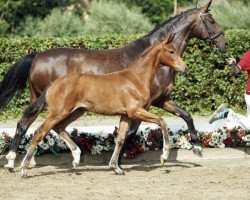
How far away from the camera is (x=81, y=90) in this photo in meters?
9.59

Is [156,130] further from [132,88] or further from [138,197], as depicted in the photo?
[138,197]

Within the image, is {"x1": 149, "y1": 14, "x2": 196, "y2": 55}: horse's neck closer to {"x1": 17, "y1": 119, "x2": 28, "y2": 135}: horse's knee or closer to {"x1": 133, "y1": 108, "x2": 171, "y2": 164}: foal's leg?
{"x1": 133, "y1": 108, "x2": 171, "y2": 164}: foal's leg

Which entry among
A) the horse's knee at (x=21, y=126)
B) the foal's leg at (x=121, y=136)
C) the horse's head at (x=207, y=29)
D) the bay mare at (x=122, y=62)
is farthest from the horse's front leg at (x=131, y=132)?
Answer: the horse's head at (x=207, y=29)

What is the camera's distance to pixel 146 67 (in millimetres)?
9805

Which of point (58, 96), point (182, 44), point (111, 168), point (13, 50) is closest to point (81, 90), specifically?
point (58, 96)

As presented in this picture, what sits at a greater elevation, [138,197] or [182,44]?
[182,44]

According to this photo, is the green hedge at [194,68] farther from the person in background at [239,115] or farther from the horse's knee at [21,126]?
the horse's knee at [21,126]

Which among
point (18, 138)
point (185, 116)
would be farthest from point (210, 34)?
point (18, 138)

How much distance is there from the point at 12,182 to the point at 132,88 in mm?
1985

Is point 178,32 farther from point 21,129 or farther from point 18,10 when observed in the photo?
point 18,10

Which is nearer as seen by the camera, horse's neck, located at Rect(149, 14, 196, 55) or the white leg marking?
the white leg marking

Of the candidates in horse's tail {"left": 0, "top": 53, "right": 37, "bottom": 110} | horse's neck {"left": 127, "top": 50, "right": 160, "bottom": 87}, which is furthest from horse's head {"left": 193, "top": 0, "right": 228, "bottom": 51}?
horse's tail {"left": 0, "top": 53, "right": 37, "bottom": 110}

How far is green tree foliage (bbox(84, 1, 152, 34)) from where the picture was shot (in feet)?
93.9

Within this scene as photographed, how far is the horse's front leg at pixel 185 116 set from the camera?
1060cm
